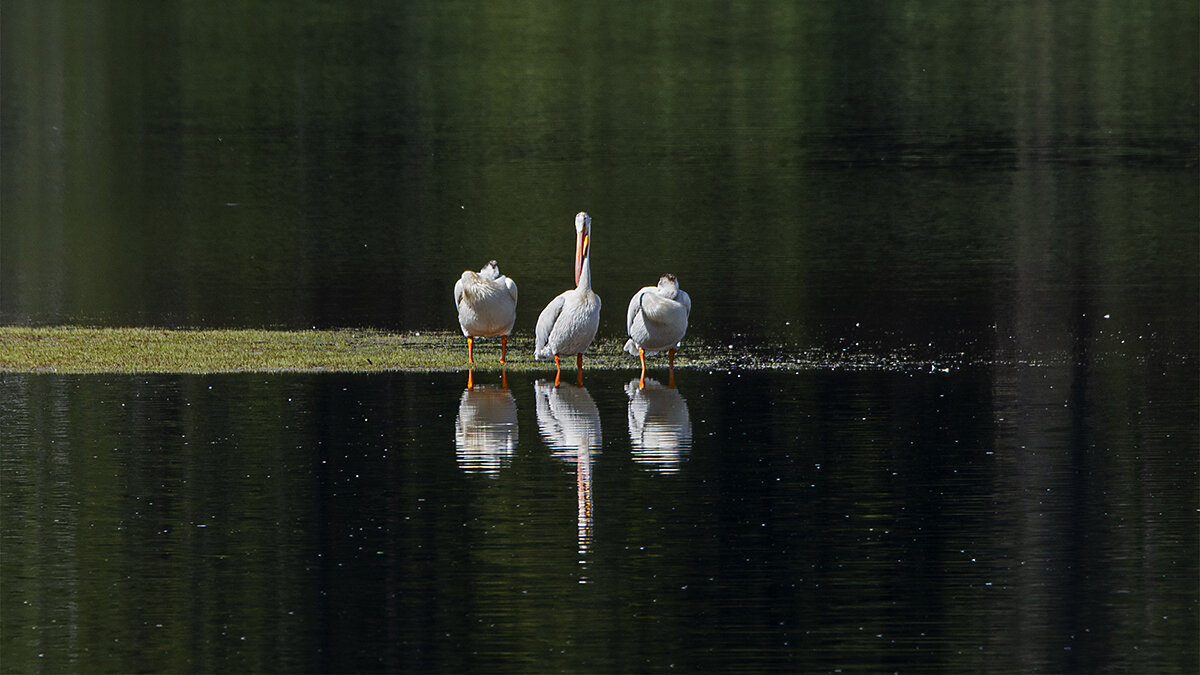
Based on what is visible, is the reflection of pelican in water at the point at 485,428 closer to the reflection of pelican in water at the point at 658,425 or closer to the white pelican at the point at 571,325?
the white pelican at the point at 571,325

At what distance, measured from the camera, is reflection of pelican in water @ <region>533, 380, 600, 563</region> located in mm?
13172

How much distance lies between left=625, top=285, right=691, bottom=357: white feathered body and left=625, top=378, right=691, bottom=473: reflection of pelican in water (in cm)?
A: 42

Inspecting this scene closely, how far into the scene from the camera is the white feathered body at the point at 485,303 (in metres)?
19.0

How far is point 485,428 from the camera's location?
1587 centimetres

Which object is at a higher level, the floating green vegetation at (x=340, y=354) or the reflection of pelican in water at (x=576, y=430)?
the floating green vegetation at (x=340, y=354)

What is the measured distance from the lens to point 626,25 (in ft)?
247

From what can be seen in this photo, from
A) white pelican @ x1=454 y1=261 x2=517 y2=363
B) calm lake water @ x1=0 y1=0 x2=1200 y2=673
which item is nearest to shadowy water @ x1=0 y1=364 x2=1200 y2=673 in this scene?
calm lake water @ x1=0 y1=0 x2=1200 y2=673

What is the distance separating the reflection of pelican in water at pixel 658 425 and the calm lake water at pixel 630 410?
0.07 meters

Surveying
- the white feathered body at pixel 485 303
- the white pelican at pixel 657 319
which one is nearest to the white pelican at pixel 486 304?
the white feathered body at pixel 485 303

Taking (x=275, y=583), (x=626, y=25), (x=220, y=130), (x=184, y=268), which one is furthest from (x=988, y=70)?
(x=275, y=583)

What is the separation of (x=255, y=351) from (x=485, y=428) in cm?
470

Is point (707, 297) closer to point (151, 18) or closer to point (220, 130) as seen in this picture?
point (220, 130)

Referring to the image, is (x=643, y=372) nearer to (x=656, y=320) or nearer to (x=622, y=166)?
(x=656, y=320)

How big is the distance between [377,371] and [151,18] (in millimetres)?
65683
